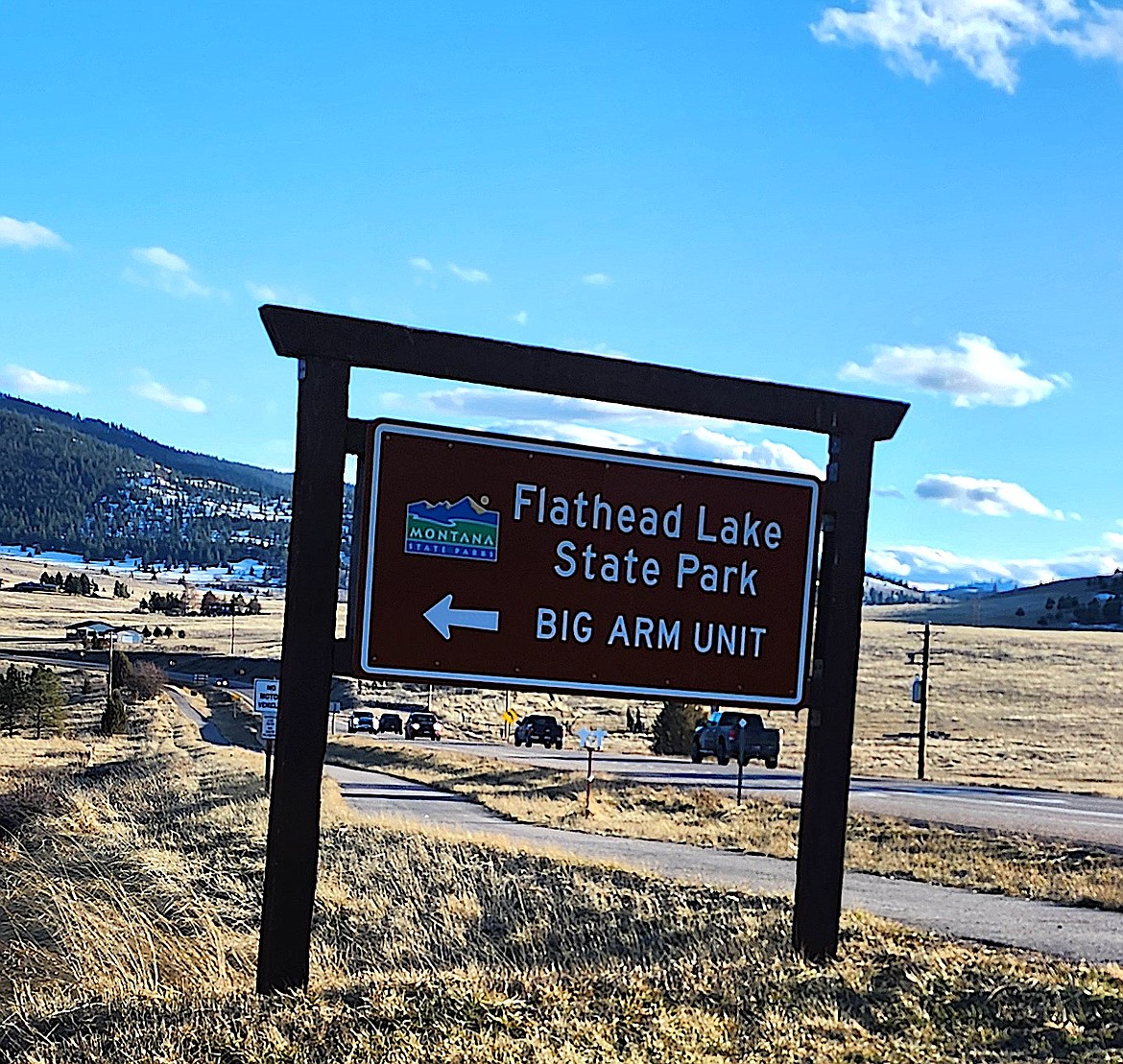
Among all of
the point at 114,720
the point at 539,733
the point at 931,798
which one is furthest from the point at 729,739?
the point at 114,720

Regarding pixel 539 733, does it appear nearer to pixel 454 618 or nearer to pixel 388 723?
pixel 388 723

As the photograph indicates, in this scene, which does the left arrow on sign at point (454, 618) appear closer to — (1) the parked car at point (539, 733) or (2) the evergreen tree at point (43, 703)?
(1) the parked car at point (539, 733)

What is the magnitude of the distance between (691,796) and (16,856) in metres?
13.7

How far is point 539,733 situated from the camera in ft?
156

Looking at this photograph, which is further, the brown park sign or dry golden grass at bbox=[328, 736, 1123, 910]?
dry golden grass at bbox=[328, 736, 1123, 910]

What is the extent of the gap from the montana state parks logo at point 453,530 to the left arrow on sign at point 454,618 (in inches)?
8.7

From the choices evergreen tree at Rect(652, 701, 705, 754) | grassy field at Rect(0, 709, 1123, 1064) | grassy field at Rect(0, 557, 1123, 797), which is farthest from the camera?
evergreen tree at Rect(652, 701, 705, 754)

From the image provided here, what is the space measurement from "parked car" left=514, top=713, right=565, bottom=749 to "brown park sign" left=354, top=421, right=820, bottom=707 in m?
41.7

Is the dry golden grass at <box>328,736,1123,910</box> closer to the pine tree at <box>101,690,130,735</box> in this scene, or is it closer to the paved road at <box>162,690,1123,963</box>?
the paved road at <box>162,690,1123,963</box>

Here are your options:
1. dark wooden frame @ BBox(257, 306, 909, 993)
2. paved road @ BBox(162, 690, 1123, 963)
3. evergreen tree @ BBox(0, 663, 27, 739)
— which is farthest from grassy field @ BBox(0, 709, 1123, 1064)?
evergreen tree @ BBox(0, 663, 27, 739)

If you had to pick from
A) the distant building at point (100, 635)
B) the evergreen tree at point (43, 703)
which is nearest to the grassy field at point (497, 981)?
the evergreen tree at point (43, 703)

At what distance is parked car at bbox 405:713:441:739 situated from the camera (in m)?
51.9

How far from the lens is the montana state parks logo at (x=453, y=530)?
5344 millimetres

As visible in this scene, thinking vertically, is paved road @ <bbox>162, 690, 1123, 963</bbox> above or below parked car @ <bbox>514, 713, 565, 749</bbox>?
above
